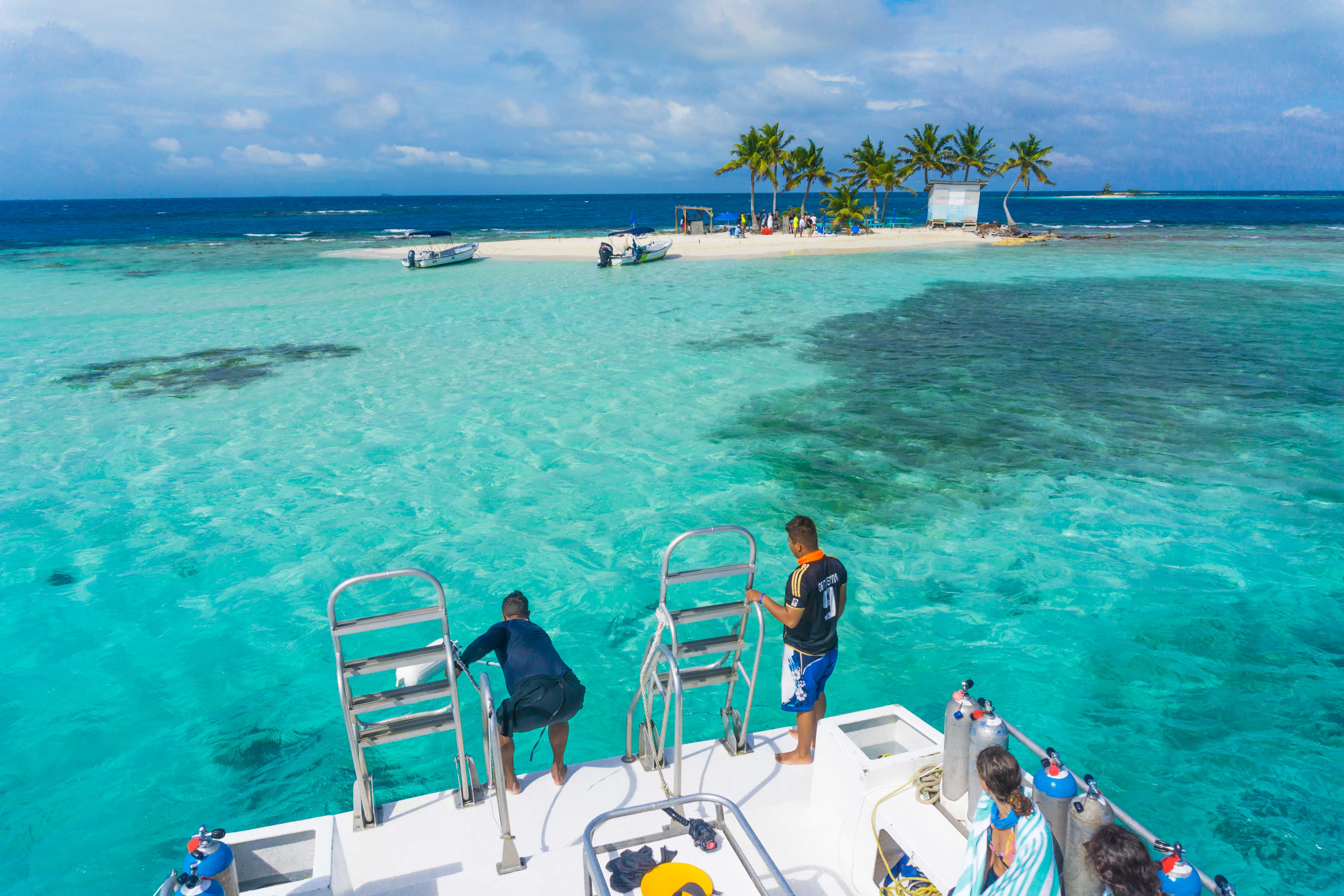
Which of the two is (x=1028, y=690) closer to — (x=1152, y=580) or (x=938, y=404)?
(x=1152, y=580)

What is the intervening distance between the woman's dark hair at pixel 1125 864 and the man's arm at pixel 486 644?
3325 millimetres

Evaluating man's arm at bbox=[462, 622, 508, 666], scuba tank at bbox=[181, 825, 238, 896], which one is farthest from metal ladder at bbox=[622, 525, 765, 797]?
scuba tank at bbox=[181, 825, 238, 896]

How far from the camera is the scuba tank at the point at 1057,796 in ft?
10.5

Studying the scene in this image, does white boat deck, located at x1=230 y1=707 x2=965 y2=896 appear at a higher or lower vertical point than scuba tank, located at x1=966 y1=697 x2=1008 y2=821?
lower

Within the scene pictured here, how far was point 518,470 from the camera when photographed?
12.3m

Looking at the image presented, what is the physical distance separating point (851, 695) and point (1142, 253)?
4919cm

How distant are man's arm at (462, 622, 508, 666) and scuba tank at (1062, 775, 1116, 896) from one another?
321 centimetres

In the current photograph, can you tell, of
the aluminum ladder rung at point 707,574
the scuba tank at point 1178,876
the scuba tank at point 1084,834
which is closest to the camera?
the scuba tank at point 1178,876

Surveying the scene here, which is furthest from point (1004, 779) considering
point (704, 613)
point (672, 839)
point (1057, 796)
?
point (704, 613)

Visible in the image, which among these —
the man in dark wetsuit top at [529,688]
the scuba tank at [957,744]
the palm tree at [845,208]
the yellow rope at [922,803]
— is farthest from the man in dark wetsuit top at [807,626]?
the palm tree at [845,208]

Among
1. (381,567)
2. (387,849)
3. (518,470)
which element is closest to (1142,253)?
(518,470)

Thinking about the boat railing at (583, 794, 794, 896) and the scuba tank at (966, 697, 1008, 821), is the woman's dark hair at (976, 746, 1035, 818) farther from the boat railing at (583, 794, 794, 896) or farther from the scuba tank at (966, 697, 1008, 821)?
the boat railing at (583, 794, 794, 896)

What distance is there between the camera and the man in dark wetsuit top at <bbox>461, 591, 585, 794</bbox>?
4.62m

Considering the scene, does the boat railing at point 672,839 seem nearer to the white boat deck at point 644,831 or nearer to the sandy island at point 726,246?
the white boat deck at point 644,831
